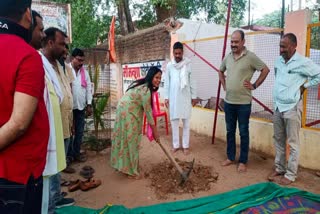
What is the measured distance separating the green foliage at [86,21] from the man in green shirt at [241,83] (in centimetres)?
723

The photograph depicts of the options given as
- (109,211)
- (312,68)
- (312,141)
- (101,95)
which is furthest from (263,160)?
(101,95)

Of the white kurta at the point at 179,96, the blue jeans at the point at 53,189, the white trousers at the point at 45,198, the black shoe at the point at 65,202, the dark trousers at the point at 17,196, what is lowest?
the black shoe at the point at 65,202

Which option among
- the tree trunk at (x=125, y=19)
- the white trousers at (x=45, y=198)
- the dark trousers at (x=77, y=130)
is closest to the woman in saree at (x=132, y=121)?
the dark trousers at (x=77, y=130)

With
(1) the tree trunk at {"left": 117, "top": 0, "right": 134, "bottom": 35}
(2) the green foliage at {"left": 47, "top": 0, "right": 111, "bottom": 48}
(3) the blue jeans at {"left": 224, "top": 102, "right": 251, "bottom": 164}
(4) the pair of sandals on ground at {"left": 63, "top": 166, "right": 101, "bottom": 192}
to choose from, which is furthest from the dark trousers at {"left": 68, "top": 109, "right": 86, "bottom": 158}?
(1) the tree trunk at {"left": 117, "top": 0, "right": 134, "bottom": 35}

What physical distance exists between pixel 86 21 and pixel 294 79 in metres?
8.87

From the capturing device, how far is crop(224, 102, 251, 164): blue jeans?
13.9 feet

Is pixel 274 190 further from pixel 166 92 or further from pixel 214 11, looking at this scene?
pixel 214 11

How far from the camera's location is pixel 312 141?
13.9 feet

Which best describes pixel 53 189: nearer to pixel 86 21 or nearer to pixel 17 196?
pixel 17 196

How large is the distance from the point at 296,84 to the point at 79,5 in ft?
27.1

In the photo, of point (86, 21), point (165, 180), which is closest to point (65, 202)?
point (165, 180)

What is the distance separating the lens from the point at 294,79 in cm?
367

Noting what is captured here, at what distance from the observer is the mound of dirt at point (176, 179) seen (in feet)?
12.3

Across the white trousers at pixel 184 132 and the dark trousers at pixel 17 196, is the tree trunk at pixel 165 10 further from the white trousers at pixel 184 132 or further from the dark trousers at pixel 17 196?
the dark trousers at pixel 17 196
